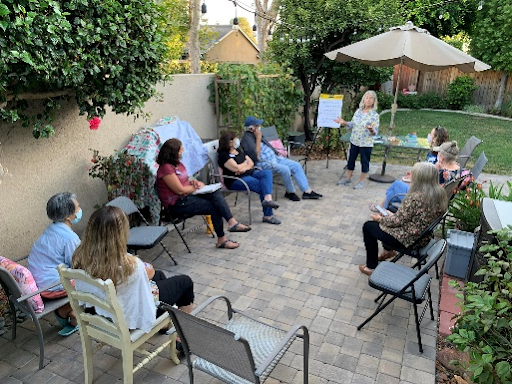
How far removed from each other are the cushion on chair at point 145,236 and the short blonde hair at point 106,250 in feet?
4.43

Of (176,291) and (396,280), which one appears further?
(396,280)

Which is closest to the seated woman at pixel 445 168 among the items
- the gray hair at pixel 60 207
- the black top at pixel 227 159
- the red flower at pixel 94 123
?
the black top at pixel 227 159

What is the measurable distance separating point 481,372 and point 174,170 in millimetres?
3437

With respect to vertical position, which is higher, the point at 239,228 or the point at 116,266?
the point at 116,266

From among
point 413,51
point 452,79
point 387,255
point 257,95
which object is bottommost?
point 387,255

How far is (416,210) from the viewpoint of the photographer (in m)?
3.52

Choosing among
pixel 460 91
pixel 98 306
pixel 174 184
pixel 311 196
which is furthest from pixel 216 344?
pixel 460 91

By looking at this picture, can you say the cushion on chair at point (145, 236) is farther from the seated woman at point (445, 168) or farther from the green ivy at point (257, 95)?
the green ivy at point (257, 95)

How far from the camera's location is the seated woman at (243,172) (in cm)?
534

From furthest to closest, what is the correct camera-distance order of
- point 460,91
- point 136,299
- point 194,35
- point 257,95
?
point 460,91 → point 194,35 → point 257,95 → point 136,299

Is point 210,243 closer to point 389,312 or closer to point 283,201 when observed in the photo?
point 283,201

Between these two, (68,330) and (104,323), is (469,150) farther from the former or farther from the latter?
(68,330)

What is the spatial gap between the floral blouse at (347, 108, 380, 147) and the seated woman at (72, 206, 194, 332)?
5.00 metres

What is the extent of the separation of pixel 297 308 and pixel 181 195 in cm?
189
